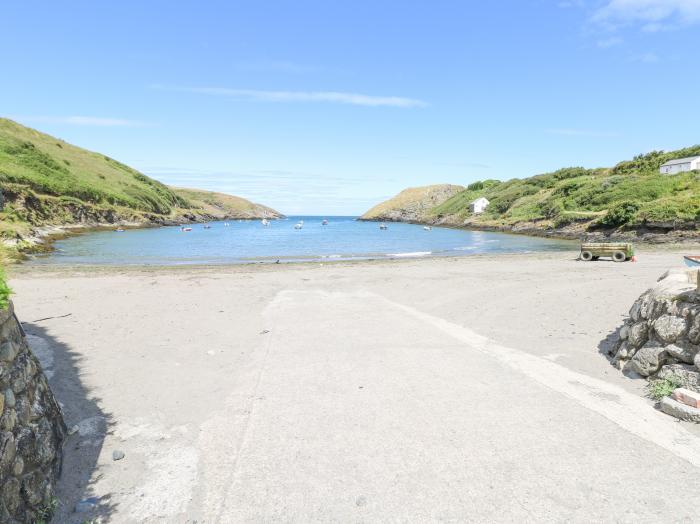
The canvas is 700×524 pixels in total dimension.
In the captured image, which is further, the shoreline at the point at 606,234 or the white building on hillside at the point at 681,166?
the white building on hillside at the point at 681,166

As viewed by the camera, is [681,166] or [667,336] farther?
[681,166]

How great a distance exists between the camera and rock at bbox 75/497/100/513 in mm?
5074

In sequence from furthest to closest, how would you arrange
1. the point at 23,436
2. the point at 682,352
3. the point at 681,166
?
the point at 681,166 < the point at 682,352 < the point at 23,436

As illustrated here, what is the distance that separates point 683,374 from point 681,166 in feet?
301

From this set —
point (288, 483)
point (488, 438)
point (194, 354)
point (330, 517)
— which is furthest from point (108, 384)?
point (488, 438)

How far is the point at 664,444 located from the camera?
244 inches

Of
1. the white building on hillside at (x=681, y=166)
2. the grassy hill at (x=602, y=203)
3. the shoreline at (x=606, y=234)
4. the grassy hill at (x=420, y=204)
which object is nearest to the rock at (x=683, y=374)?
the shoreline at (x=606, y=234)

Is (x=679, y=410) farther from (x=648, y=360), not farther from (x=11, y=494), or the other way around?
(x=11, y=494)

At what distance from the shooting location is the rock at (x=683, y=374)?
734 cm

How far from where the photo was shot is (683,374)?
759 centimetres

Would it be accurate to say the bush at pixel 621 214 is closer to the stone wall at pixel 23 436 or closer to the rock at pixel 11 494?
the stone wall at pixel 23 436

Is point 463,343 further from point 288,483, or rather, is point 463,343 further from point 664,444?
point 288,483

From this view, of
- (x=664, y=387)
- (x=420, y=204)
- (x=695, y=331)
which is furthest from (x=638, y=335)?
(x=420, y=204)

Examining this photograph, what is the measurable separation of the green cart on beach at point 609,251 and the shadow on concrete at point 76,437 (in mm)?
32317
